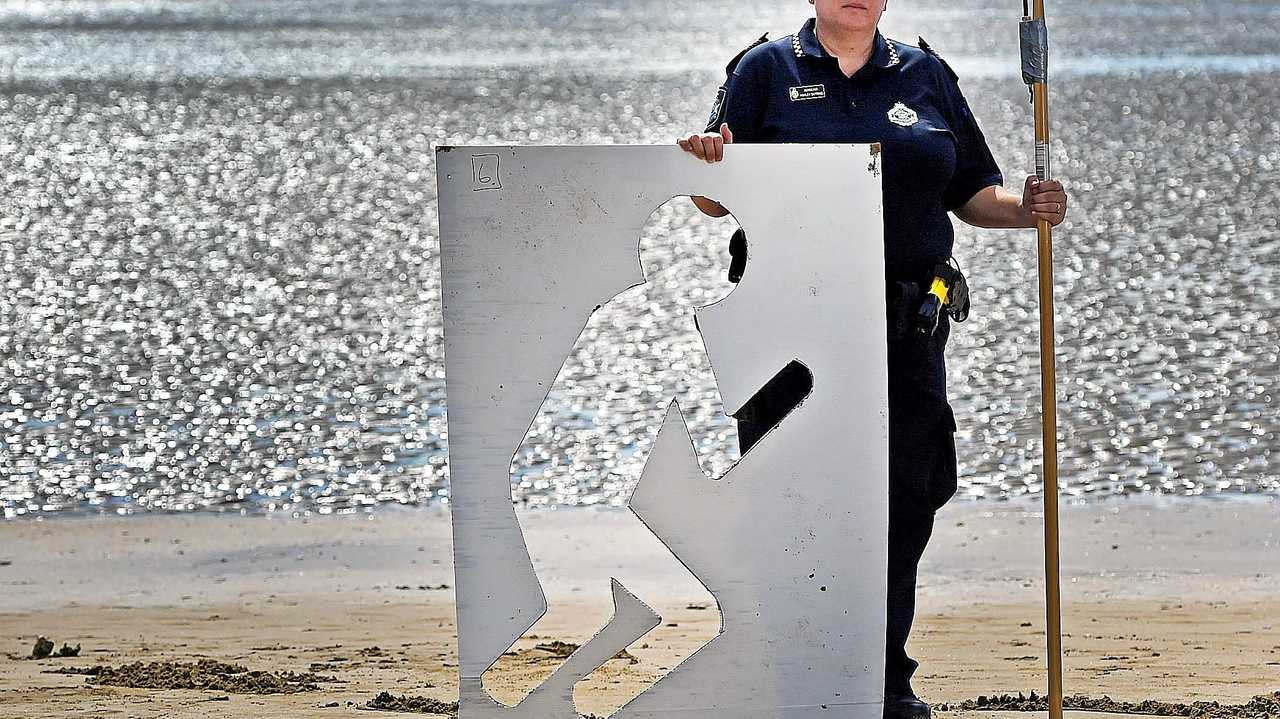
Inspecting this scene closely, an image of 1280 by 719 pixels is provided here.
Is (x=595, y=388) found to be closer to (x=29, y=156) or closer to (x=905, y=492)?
(x=905, y=492)

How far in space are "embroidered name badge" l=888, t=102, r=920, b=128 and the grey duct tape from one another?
0.28 meters

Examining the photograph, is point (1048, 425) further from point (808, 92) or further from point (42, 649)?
point (42, 649)

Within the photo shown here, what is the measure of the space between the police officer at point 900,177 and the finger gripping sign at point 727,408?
251 mm

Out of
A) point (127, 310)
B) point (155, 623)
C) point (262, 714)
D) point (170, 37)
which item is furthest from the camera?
point (170, 37)

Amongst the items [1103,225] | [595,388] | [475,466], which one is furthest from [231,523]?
[1103,225]

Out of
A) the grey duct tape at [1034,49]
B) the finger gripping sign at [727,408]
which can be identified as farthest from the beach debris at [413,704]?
the grey duct tape at [1034,49]

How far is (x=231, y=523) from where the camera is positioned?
713 cm

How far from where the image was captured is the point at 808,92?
3975 mm

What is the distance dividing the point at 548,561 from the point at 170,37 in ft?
104

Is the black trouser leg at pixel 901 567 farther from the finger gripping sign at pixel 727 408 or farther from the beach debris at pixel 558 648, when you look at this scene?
the beach debris at pixel 558 648

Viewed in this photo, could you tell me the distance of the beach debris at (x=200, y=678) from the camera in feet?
16.0

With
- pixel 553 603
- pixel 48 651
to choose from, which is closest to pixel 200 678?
pixel 48 651

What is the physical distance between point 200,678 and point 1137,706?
260 cm

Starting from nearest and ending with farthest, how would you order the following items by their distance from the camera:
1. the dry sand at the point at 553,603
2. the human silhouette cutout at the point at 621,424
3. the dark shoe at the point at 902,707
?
the dark shoe at the point at 902,707
the dry sand at the point at 553,603
the human silhouette cutout at the point at 621,424
